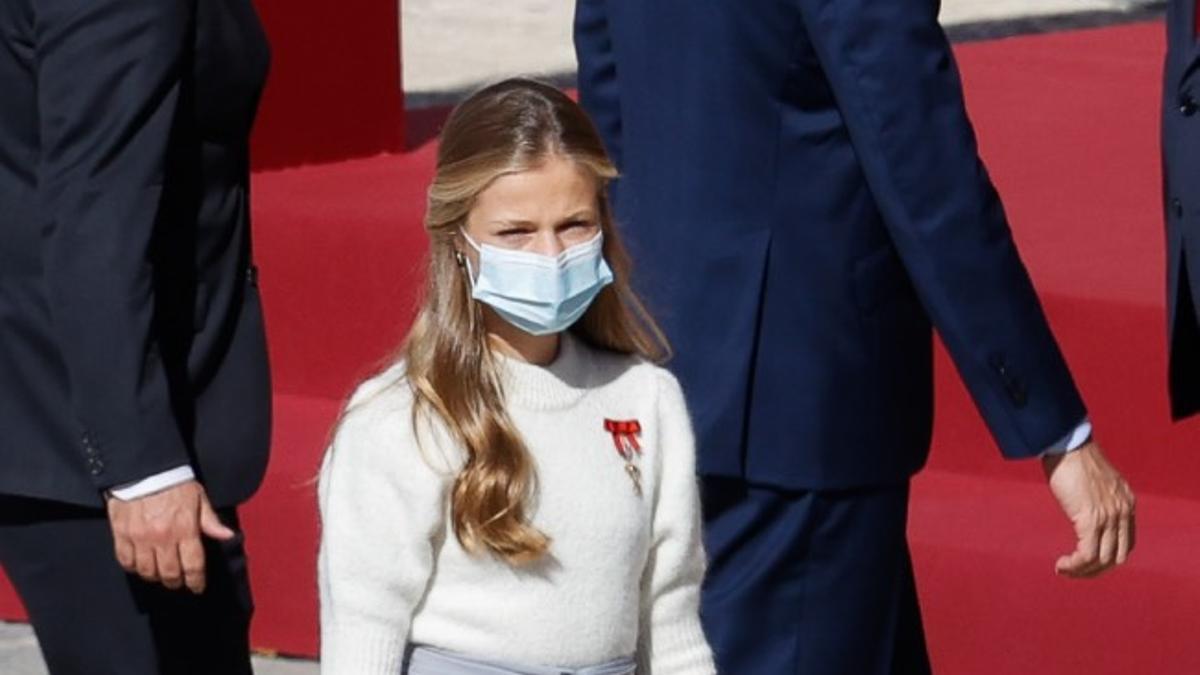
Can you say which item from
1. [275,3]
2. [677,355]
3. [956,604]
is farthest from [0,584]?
[677,355]

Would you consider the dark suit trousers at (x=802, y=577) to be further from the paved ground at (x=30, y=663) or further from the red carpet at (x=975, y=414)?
the paved ground at (x=30, y=663)

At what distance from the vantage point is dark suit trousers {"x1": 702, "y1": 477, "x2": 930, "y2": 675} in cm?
364

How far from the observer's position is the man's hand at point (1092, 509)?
3379mm

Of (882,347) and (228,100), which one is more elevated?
(228,100)

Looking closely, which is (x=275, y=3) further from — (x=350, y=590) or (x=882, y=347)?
(x=350, y=590)

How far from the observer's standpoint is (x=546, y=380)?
9.61 ft

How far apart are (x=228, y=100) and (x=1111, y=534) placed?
1094 millimetres

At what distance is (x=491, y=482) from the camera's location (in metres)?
2.79

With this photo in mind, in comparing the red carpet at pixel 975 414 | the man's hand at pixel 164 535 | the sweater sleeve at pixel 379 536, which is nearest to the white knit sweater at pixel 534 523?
the sweater sleeve at pixel 379 536

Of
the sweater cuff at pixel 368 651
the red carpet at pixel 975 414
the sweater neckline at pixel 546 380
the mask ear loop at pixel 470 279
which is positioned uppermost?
the mask ear loop at pixel 470 279

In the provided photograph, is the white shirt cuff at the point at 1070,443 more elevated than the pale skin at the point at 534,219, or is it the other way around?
the pale skin at the point at 534,219

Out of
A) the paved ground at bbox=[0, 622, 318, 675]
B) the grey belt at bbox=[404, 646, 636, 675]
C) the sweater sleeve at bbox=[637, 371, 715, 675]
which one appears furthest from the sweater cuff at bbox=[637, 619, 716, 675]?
the paved ground at bbox=[0, 622, 318, 675]

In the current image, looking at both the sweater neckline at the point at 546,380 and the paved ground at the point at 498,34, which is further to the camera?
the paved ground at the point at 498,34

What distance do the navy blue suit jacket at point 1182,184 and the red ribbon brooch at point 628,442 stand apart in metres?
0.99
